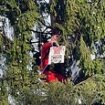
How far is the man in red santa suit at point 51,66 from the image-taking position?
1319 centimetres

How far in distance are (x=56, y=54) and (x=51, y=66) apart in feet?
3.69

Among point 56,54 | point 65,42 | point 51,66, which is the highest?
point 65,42

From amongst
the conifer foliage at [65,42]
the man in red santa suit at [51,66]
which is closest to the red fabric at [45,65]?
the man in red santa suit at [51,66]

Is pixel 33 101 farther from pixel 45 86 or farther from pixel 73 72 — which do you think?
pixel 73 72

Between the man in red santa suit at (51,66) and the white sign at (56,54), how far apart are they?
31 centimetres

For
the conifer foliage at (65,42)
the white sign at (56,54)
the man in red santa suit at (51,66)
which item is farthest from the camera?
the man in red santa suit at (51,66)

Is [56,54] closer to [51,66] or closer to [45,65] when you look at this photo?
[45,65]

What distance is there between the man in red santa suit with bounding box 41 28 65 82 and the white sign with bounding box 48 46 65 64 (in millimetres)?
309

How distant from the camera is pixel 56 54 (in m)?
12.7

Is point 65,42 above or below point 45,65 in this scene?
above

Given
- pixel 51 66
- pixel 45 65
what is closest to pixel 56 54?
pixel 45 65

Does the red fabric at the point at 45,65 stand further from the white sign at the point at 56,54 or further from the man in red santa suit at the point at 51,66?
the white sign at the point at 56,54

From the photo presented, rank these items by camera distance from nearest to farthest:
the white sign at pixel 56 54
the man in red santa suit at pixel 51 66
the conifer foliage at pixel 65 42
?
the conifer foliage at pixel 65 42, the white sign at pixel 56 54, the man in red santa suit at pixel 51 66

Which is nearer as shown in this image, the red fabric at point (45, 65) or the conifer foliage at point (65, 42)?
the conifer foliage at point (65, 42)
